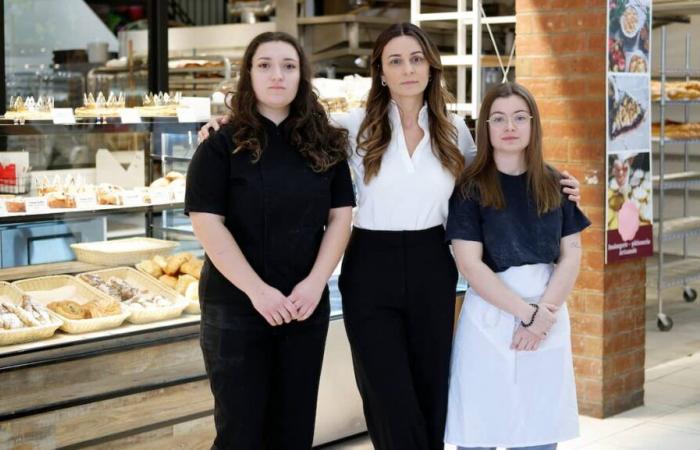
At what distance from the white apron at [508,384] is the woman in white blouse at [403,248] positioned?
0.08 m

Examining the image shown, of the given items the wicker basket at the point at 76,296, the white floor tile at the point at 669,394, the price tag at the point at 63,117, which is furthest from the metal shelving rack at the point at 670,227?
the price tag at the point at 63,117

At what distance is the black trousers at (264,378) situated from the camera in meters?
Result: 2.84

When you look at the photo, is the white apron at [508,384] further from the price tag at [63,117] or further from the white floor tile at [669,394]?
the white floor tile at [669,394]

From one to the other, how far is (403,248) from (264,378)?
533 millimetres

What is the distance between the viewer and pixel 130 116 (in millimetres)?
4227

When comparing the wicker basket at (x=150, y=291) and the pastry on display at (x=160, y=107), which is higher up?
the pastry on display at (x=160, y=107)

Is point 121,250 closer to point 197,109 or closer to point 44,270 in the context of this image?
point 44,270

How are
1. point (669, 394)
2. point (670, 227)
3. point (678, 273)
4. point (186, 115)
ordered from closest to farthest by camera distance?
point (186, 115) → point (669, 394) → point (670, 227) → point (678, 273)

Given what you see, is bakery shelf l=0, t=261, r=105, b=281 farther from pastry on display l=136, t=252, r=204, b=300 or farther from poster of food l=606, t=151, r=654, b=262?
poster of food l=606, t=151, r=654, b=262

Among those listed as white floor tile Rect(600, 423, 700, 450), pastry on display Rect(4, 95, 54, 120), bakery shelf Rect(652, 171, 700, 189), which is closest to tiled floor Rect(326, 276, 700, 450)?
white floor tile Rect(600, 423, 700, 450)

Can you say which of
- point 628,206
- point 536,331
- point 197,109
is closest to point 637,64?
point 628,206

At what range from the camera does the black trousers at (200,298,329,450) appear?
2.84m

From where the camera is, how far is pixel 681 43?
9.48 metres

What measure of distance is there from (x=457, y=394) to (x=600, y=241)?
1.93 meters
